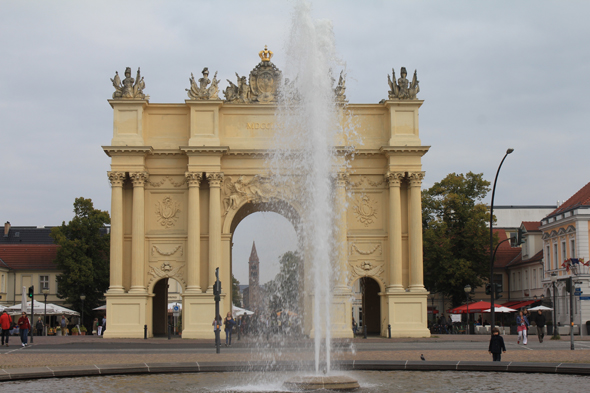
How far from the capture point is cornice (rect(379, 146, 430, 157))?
1652 inches

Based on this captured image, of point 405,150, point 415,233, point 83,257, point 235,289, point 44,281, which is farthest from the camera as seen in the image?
point 44,281

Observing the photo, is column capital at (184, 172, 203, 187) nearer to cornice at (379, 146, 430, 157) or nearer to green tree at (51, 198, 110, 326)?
cornice at (379, 146, 430, 157)

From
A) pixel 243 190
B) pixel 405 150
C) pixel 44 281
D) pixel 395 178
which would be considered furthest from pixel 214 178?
pixel 44 281

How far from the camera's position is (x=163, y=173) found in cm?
4262

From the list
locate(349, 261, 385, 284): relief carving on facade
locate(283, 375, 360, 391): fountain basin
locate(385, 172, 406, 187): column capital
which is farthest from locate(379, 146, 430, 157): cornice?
locate(283, 375, 360, 391): fountain basin

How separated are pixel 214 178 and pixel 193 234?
3.27m

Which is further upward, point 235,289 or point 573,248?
point 573,248

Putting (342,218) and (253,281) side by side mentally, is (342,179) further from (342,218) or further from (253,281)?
Result: (253,281)

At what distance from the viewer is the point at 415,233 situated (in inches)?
1668

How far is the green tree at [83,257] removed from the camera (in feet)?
206

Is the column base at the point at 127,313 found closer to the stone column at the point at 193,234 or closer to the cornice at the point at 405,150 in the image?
the stone column at the point at 193,234

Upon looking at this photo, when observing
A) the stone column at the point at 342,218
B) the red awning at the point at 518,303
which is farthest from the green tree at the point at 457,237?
the stone column at the point at 342,218

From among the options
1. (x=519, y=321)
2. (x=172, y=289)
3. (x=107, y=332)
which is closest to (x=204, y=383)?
(x=519, y=321)

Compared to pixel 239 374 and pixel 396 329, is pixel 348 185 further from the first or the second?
pixel 239 374
